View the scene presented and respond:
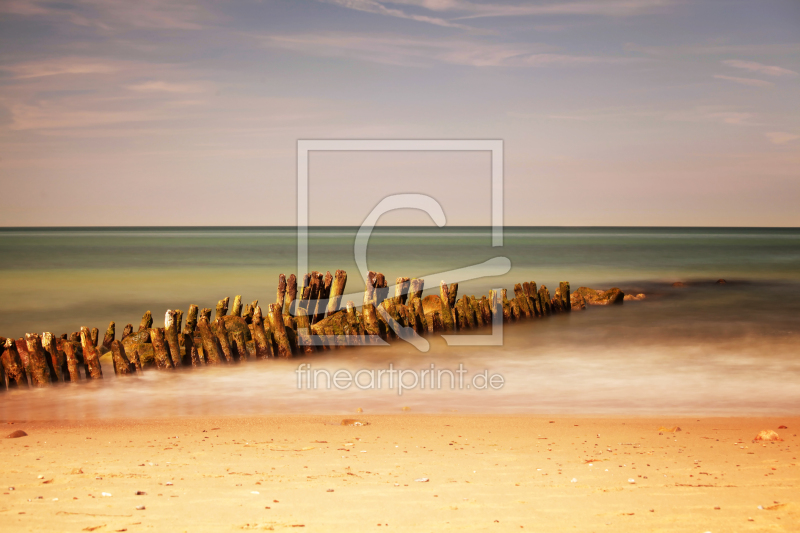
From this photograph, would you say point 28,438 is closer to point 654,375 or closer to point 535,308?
point 654,375

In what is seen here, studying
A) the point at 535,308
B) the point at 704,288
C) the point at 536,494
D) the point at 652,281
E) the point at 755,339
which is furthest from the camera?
the point at 652,281

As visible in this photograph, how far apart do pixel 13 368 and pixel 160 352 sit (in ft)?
6.27

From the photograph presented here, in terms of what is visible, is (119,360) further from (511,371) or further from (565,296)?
(565,296)

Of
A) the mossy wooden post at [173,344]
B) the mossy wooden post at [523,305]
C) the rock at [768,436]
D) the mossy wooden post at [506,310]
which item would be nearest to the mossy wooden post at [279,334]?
the mossy wooden post at [173,344]

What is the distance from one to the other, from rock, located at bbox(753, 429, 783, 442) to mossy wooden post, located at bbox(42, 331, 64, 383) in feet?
28.3

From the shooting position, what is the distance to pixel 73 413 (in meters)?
7.78

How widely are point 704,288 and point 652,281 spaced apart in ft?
10.6

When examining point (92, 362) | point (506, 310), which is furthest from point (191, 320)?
point (506, 310)

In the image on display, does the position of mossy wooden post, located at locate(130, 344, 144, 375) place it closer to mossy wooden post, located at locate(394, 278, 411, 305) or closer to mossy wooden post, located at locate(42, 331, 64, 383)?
mossy wooden post, located at locate(42, 331, 64, 383)

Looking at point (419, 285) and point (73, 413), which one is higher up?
point (419, 285)

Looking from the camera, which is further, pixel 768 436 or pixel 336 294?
pixel 336 294

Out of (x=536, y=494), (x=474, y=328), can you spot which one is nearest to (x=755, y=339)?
(x=474, y=328)

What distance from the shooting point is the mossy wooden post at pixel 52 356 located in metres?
9.09

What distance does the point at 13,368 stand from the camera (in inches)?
345
